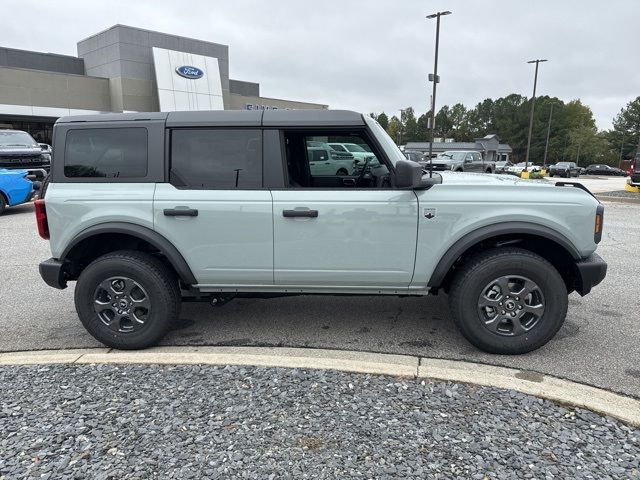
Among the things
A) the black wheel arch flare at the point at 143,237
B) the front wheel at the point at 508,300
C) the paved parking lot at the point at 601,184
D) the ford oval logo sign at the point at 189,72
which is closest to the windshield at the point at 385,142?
the front wheel at the point at 508,300

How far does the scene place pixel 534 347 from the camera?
11.5 ft

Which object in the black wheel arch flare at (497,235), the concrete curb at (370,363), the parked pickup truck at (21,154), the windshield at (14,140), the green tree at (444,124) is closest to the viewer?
the concrete curb at (370,363)

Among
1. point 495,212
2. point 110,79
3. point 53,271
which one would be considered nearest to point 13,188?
point 53,271

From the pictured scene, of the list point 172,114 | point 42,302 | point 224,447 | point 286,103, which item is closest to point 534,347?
point 224,447

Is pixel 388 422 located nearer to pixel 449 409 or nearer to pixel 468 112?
pixel 449 409

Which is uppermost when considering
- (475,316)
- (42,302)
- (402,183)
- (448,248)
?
(402,183)

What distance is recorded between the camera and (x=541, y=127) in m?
92.1

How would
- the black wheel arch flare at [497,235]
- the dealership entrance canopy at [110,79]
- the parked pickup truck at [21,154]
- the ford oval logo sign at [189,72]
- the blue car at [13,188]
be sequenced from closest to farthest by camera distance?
the black wheel arch flare at [497,235], the blue car at [13,188], the parked pickup truck at [21,154], the dealership entrance canopy at [110,79], the ford oval logo sign at [189,72]

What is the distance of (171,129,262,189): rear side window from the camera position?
3533 millimetres

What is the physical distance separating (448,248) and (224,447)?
202 cm

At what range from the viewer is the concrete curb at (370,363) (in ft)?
9.32

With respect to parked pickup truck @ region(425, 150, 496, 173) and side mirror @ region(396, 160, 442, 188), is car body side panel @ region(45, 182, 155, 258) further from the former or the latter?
parked pickup truck @ region(425, 150, 496, 173)

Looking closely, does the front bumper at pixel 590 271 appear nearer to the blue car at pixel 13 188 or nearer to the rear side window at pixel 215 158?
the rear side window at pixel 215 158

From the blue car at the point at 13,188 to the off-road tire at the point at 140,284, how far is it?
8853 millimetres
